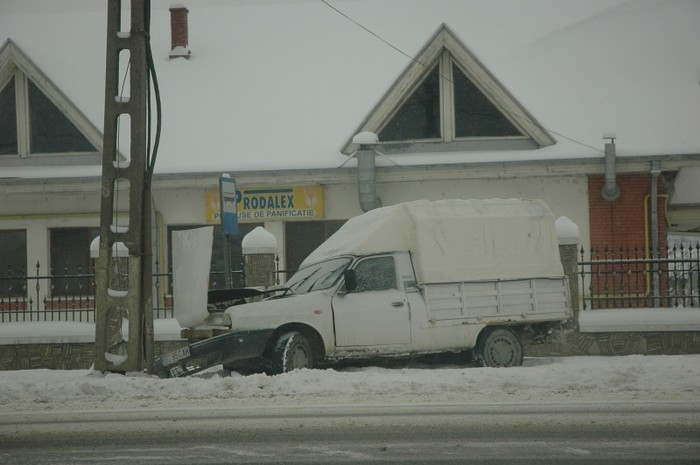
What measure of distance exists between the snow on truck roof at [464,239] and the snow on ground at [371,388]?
1772 millimetres

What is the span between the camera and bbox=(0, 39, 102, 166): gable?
72.5ft

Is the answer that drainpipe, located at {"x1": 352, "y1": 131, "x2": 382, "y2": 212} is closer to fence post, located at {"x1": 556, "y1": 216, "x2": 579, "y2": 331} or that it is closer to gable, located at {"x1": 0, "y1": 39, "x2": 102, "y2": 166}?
fence post, located at {"x1": 556, "y1": 216, "x2": 579, "y2": 331}

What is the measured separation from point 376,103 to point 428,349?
29.2ft

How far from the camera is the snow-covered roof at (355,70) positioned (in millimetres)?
20938

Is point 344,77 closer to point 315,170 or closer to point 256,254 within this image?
point 315,170

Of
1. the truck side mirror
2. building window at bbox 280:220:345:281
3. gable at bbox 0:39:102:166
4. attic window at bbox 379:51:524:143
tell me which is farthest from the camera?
gable at bbox 0:39:102:166

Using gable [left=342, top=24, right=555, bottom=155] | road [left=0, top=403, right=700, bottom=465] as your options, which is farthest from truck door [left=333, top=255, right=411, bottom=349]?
gable [left=342, top=24, right=555, bottom=155]

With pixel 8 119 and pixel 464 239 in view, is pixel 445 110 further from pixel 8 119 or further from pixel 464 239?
pixel 8 119

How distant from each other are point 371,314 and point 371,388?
6.53 feet

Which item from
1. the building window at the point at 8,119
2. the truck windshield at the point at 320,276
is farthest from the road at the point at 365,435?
the building window at the point at 8,119

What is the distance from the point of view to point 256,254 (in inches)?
655

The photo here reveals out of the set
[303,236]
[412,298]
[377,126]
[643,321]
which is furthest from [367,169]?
[412,298]

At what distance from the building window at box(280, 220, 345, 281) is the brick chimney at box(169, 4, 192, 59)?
5.72 metres

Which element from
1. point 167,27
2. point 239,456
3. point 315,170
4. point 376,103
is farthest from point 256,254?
point 167,27
